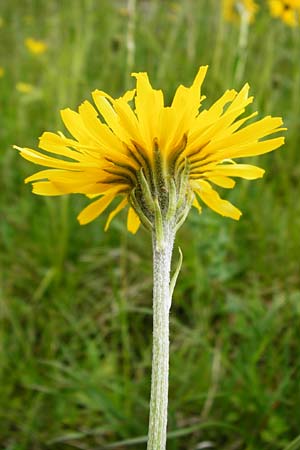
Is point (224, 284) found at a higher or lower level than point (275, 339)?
higher

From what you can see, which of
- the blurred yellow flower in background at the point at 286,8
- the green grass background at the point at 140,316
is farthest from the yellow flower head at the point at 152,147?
the blurred yellow flower in background at the point at 286,8

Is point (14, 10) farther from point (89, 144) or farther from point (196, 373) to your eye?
point (89, 144)

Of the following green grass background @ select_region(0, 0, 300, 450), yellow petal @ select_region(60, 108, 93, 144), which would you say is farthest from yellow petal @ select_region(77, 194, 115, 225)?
green grass background @ select_region(0, 0, 300, 450)

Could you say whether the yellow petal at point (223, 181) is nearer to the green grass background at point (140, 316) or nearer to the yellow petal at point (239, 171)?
the yellow petal at point (239, 171)

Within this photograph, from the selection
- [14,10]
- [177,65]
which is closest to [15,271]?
[177,65]

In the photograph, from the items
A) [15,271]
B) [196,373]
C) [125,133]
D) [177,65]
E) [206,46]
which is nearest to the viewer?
[125,133]

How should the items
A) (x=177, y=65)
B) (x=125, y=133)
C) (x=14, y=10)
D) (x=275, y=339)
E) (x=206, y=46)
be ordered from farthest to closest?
1. (x=14, y=10)
2. (x=206, y=46)
3. (x=177, y=65)
4. (x=275, y=339)
5. (x=125, y=133)

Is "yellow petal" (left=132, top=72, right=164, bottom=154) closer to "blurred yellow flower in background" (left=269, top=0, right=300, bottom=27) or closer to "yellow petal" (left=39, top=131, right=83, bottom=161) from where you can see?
"yellow petal" (left=39, top=131, right=83, bottom=161)
